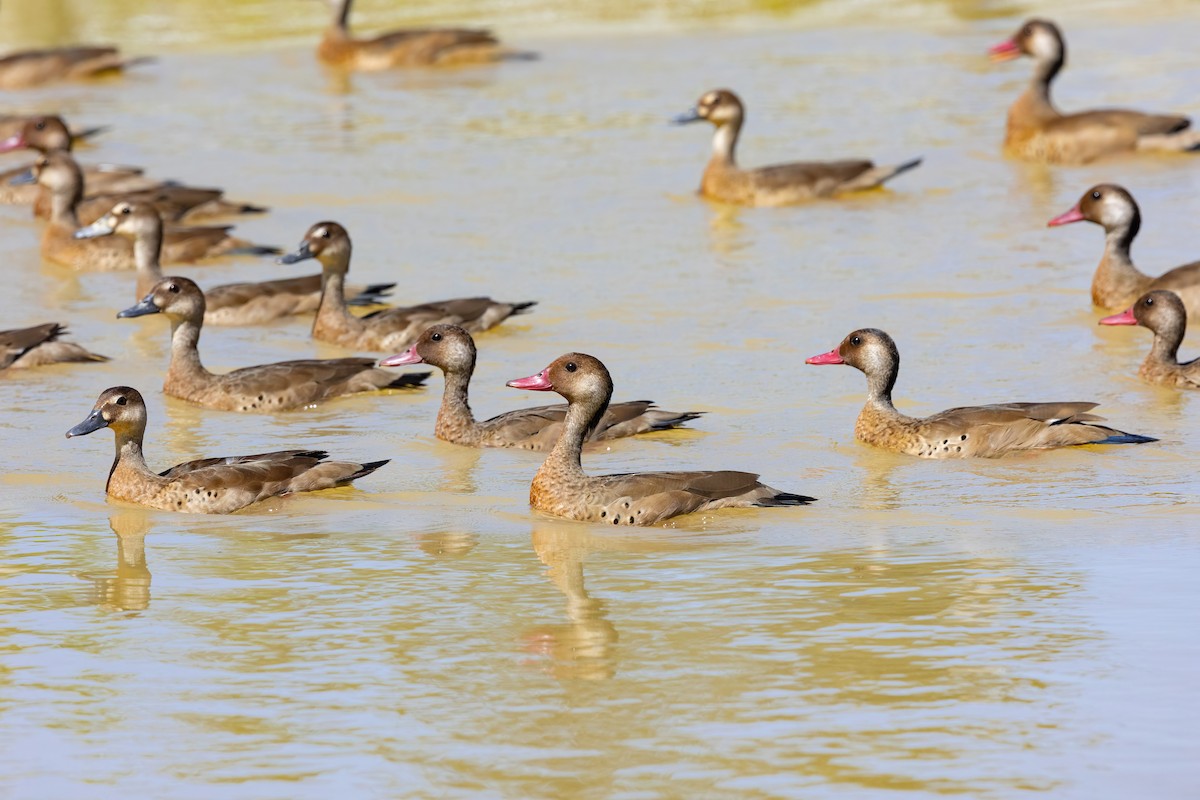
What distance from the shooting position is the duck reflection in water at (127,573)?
990 cm

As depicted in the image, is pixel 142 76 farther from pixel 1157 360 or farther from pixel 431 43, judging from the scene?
pixel 1157 360

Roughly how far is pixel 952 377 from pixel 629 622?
5.97m


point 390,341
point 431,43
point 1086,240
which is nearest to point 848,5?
point 431,43

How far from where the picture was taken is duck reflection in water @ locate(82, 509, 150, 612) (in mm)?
9899

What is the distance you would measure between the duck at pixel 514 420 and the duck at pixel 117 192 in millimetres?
7083

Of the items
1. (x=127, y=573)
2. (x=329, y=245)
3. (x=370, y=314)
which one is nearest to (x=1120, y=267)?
(x=370, y=314)

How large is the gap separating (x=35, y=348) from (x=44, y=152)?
778 cm

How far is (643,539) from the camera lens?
36.3 ft

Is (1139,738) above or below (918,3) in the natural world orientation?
below

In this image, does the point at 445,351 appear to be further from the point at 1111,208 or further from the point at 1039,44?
the point at 1039,44

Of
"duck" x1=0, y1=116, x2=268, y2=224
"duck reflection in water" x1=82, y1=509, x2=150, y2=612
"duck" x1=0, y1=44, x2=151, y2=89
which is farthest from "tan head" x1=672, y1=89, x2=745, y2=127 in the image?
"duck reflection in water" x1=82, y1=509, x2=150, y2=612

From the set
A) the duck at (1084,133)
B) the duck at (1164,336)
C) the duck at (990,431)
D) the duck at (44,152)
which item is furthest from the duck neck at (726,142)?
the duck at (990,431)

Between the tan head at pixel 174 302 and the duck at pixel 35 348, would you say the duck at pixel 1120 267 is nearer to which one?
the tan head at pixel 174 302

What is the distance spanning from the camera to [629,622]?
9453 millimetres
